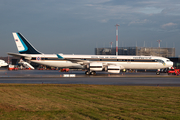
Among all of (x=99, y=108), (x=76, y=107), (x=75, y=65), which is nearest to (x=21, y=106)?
(x=76, y=107)

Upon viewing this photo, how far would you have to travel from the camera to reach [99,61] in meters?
50.6

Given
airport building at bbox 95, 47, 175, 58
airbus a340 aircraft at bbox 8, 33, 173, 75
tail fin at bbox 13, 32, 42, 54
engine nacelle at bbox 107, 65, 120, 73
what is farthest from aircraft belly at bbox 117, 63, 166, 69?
airport building at bbox 95, 47, 175, 58

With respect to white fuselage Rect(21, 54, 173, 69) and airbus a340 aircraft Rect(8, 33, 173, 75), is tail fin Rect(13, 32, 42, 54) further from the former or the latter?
white fuselage Rect(21, 54, 173, 69)

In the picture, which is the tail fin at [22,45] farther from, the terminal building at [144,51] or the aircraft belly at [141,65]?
the terminal building at [144,51]

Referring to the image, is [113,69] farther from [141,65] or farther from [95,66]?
[141,65]

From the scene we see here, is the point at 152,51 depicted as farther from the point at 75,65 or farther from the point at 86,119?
the point at 86,119

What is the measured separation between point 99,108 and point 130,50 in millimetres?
113713

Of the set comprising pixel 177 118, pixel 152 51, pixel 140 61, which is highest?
pixel 152 51

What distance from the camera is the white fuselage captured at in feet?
163

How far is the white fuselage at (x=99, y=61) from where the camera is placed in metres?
49.5

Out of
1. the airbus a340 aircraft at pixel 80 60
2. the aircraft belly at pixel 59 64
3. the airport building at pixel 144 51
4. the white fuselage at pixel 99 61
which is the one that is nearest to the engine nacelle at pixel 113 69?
the airbus a340 aircraft at pixel 80 60

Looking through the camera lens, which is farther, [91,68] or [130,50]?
[130,50]

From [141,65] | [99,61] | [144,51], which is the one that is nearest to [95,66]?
[99,61]

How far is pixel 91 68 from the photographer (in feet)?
154
